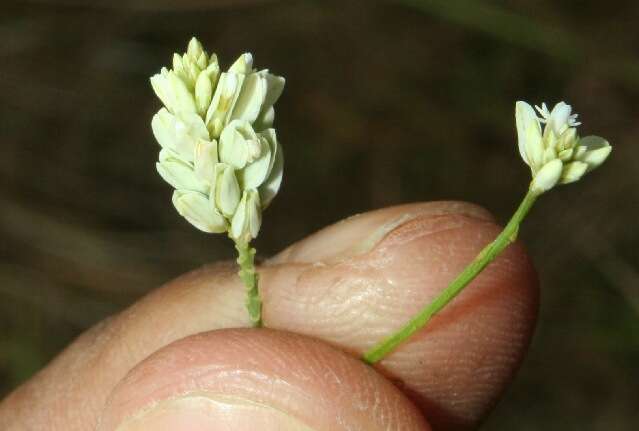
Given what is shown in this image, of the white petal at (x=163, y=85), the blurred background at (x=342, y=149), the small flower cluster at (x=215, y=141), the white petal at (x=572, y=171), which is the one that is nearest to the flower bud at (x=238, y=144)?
the small flower cluster at (x=215, y=141)

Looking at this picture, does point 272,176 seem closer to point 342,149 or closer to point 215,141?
point 215,141

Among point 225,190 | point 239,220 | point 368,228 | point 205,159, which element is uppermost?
point 205,159

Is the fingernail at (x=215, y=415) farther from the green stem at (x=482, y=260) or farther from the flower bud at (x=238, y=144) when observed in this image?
the flower bud at (x=238, y=144)

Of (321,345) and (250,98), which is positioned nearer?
(250,98)

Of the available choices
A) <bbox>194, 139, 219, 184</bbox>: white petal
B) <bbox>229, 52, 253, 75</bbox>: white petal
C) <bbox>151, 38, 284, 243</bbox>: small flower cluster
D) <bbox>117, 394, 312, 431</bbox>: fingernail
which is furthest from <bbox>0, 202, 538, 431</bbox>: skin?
<bbox>229, 52, 253, 75</bbox>: white petal

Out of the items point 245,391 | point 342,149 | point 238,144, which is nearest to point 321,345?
point 245,391

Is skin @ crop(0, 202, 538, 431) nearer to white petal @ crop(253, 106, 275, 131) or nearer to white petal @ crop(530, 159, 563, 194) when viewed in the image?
white petal @ crop(253, 106, 275, 131)

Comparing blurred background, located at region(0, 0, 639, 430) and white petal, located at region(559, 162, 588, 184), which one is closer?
white petal, located at region(559, 162, 588, 184)
